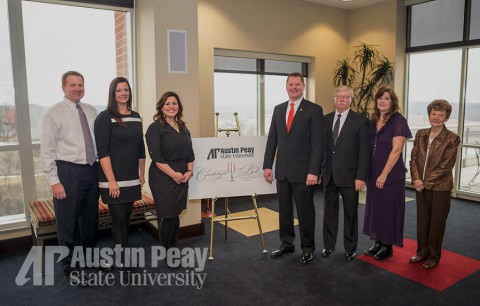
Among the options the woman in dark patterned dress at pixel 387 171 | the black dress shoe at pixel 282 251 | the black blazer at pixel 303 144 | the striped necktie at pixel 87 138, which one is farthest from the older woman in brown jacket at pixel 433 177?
the striped necktie at pixel 87 138

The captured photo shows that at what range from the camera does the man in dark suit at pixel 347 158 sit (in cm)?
332

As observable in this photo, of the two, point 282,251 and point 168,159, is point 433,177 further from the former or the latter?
point 168,159

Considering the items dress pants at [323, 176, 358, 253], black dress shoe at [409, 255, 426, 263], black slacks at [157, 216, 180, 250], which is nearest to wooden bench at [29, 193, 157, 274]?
black slacks at [157, 216, 180, 250]

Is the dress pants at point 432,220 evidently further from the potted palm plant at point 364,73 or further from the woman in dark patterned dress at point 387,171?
the potted palm plant at point 364,73

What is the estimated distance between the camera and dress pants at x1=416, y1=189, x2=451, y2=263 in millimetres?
3201

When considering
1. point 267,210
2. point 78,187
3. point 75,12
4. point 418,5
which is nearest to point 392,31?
point 418,5

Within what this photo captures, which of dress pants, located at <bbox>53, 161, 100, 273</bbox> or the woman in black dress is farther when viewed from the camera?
the woman in black dress

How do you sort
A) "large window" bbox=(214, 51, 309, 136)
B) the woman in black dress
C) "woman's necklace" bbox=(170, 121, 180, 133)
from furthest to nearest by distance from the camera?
"large window" bbox=(214, 51, 309, 136) → "woman's necklace" bbox=(170, 121, 180, 133) → the woman in black dress

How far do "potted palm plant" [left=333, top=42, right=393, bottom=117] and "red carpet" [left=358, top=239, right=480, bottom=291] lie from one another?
10.2ft

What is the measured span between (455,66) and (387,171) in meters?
3.67

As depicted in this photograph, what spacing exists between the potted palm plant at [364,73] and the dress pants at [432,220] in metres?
3.12

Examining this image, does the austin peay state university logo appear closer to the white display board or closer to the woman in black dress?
the white display board

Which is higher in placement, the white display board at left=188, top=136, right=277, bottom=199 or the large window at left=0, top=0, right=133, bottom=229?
the large window at left=0, top=0, right=133, bottom=229

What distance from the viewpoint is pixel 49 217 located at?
3.33 m
